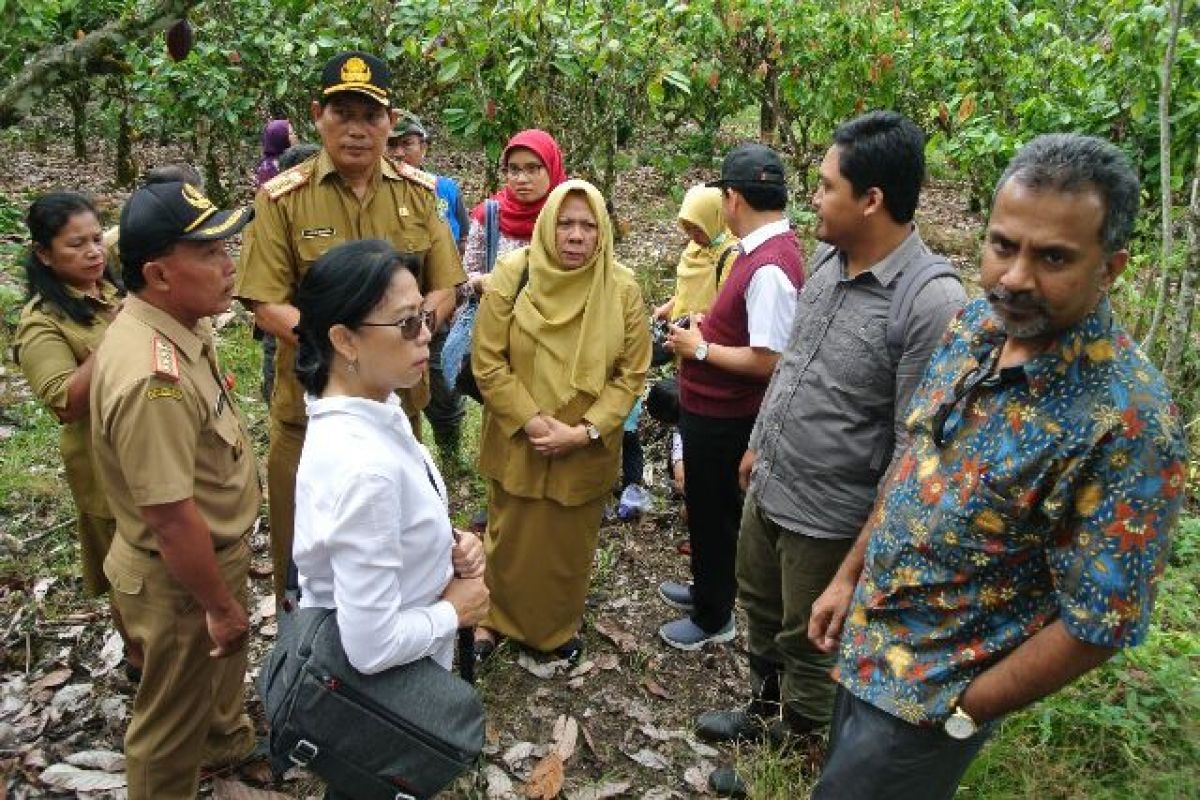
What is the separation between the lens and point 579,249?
3.57 metres

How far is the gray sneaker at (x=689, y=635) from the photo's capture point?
162 inches

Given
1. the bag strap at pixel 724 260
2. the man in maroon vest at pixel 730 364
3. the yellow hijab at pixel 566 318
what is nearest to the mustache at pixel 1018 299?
the man in maroon vest at pixel 730 364

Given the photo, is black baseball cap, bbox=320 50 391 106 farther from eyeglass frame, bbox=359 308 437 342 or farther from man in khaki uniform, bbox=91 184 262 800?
eyeglass frame, bbox=359 308 437 342

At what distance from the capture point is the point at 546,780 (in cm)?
329

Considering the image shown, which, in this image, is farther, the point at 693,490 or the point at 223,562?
the point at 693,490

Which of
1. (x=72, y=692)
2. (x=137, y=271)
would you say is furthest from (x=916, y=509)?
(x=72, y=692)

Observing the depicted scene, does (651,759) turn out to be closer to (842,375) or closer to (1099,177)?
(842,375)

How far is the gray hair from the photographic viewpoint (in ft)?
5.54

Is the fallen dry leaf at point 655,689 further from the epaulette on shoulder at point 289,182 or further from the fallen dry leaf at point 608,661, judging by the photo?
the epaulette on shoulder at point 289,182

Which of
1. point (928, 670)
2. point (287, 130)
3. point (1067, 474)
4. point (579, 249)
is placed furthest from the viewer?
point (287, 130)

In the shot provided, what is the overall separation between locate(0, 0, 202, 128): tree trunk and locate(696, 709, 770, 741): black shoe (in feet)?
10.3

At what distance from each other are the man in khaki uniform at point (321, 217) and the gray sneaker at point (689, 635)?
66.0 inches

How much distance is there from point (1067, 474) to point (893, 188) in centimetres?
124

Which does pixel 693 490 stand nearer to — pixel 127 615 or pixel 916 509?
pixel 916 509
